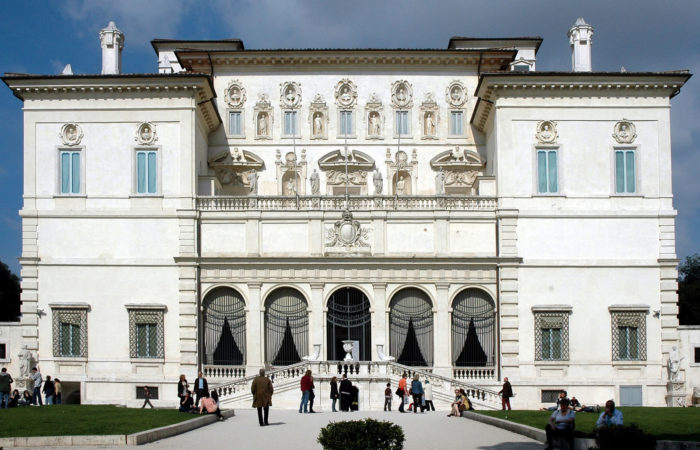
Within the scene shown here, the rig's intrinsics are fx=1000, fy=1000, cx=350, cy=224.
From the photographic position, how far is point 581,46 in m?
47.8

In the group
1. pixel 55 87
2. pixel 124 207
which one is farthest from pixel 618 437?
pixel 55 87

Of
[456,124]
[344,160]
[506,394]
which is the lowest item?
[506,394]

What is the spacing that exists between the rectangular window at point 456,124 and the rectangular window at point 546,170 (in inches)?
278

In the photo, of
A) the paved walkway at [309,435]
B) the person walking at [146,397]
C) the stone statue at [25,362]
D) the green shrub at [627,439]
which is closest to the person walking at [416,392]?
the paved walkway at [309,435]

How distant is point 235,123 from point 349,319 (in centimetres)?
1282

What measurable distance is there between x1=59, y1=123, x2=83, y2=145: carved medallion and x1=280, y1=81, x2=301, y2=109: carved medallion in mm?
10960

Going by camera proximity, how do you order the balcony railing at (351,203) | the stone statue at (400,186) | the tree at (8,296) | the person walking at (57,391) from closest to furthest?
the person walking at (57,391), the balcony railing at (351,203), the stone statue at (400,186), the tree at (8,296)

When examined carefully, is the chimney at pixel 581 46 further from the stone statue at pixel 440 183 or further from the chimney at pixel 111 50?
the chimney at pixel 111 50

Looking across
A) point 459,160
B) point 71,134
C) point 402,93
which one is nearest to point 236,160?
point 71,134

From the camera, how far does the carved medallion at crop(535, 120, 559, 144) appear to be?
45.1 metres

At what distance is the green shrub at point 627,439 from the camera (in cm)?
1827

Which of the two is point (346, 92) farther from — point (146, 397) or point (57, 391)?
point (57, 391)

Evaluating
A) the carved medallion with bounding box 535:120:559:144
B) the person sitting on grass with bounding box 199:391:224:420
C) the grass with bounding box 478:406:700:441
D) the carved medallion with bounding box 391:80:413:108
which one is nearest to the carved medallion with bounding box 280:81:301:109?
the carved medallion with bounding box 391:80:413:108

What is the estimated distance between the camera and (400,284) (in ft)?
148
